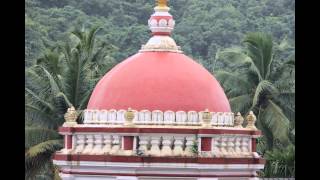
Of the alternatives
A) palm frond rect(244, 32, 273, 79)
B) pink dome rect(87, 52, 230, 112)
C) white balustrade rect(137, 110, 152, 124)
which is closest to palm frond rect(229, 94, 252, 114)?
palm frond rect(244, 32, 273, 79)

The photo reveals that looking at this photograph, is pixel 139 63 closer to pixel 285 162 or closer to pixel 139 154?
pixel 139 154

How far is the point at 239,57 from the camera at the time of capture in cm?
3731

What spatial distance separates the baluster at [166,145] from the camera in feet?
55.1

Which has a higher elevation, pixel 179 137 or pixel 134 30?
pixel 134 30

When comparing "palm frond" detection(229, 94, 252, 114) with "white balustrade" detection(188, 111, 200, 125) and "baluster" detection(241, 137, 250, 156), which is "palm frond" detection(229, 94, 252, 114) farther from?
"white balustrade" detection(188, 111, 200, 125)

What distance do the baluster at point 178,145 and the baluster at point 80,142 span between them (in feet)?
4.47

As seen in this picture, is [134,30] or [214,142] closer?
[214,142]

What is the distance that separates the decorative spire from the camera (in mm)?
18141

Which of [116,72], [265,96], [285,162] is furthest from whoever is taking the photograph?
[265,96]

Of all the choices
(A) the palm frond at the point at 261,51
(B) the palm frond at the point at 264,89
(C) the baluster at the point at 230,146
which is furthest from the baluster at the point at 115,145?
(A) the palm frond at the point at 261,51
